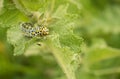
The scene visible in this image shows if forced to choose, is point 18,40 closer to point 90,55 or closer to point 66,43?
point 66,43

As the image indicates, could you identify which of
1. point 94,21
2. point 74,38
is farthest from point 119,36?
point 74,38

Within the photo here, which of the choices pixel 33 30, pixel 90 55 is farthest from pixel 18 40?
pixel 90 55

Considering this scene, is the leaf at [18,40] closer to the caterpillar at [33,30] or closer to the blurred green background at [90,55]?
the caterpillar at [33,30]

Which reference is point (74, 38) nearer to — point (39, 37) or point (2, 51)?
point (39, 37)

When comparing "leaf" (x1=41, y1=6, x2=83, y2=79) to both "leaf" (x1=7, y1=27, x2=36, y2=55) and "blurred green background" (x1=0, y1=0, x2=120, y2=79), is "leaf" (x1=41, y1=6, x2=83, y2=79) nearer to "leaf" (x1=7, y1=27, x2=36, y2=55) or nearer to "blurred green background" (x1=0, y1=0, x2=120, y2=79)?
"leaf" (x1=7, y1=27, x2=36, y2=55)

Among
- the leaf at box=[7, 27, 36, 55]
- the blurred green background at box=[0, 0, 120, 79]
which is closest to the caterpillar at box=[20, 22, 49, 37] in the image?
the leaf at box=[7, 27, 36, 55]

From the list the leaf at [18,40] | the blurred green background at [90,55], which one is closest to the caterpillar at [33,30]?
the leaf at [18,40]
